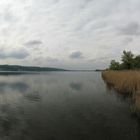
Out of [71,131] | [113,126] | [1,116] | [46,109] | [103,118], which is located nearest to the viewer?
[71,131]

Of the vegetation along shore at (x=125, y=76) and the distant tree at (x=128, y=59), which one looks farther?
the distant tree at (x=128, y=59)

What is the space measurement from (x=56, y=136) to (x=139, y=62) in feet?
181

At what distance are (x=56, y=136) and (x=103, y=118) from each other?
3.93 m

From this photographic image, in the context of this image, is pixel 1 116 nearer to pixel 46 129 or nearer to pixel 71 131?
pixel 46 129

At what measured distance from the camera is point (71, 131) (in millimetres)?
10117

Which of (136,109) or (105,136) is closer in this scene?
(105,136)

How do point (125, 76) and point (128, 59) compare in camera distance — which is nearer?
point (125, 76)

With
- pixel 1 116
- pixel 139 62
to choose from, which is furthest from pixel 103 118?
pixel 139 62

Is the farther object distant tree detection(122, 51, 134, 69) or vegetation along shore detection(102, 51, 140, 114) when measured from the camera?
distant tree detection(122, 51, 134, 69)

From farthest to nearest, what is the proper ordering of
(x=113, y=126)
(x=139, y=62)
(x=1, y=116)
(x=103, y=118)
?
1. (x=139, y=62)
2. (x=1, y=116)
3. (x=103, y=118)
4. (x=113, y=126)

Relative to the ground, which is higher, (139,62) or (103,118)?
(139,62)

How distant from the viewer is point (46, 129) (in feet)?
34.2

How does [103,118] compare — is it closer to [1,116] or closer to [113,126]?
[113,126]

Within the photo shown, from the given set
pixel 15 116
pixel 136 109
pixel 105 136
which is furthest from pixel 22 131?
pixel 136 109
